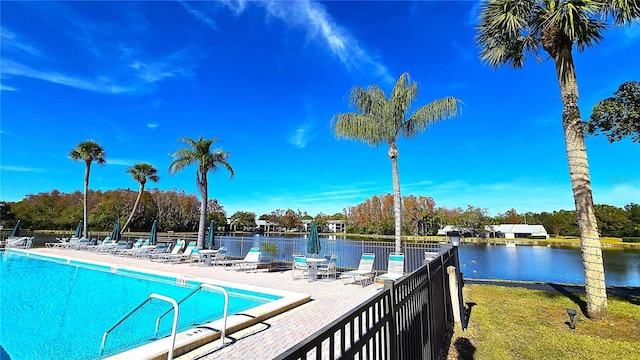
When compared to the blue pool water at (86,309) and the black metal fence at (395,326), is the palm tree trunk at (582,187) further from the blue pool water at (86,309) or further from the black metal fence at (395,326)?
the blue pool water at (86,309)

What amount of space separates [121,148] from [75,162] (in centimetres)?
1088

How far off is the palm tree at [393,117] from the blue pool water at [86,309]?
6.37 meters

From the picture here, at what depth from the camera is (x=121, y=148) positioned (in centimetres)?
3572

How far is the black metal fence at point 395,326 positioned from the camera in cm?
128

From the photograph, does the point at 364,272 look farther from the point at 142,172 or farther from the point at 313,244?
the point at 142,172

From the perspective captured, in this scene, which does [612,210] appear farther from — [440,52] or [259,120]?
[259,120]

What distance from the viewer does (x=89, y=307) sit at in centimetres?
729

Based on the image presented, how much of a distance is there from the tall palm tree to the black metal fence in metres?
3.86

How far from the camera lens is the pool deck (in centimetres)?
409

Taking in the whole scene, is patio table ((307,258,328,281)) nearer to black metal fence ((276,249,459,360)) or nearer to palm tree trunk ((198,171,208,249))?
black metal fence ((276,249,459,360))

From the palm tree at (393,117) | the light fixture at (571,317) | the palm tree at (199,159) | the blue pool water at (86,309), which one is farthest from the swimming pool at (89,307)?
the palm tree at (393,117)

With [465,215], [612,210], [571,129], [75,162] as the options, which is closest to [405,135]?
[571,129]

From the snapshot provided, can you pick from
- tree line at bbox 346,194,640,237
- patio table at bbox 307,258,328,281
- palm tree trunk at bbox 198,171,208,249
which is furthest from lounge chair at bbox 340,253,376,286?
tree line at bbox 346,194,640,237

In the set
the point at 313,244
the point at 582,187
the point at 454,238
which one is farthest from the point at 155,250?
the point at 582,187
